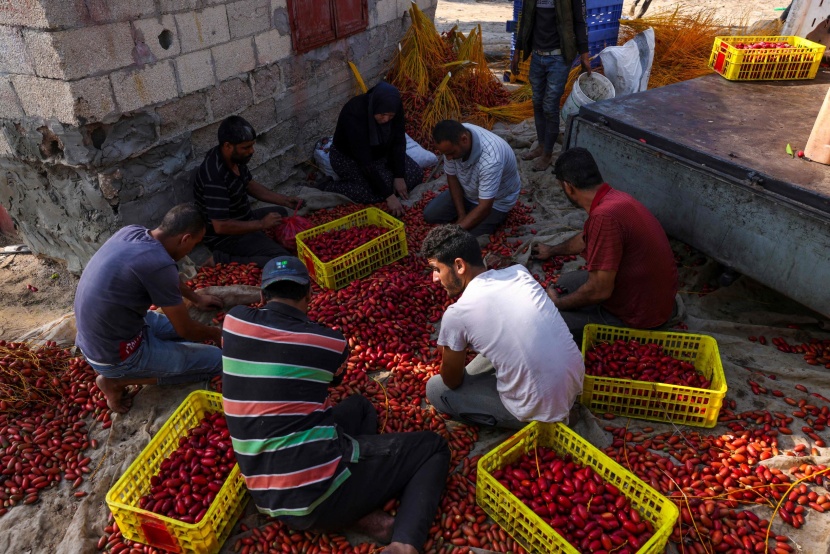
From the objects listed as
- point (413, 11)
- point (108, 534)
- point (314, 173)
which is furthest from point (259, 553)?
point (413, 11)

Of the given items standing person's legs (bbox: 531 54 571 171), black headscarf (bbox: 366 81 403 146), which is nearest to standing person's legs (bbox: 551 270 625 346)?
black headscarf (bbox: 366 81 403 146)

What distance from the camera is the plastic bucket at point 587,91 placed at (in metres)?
6.12

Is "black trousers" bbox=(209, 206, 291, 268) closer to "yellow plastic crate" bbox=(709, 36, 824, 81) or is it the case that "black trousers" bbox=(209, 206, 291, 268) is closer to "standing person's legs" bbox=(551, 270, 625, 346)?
"standing person's legs" bbox=(551, 270, 625, 346)

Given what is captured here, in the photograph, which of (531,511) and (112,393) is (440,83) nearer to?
(112,393)

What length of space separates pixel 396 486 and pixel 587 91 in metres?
5.13

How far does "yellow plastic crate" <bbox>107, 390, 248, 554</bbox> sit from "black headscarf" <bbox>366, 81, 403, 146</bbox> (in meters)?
3.42

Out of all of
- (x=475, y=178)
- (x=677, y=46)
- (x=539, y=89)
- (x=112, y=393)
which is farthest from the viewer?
(x=677, y=46)

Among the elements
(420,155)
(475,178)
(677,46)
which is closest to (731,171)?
(475,178)

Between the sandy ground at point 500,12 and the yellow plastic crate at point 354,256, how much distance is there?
7.06 metres

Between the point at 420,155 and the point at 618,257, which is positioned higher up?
the point at 618,257

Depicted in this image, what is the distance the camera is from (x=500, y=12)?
14984 millimetres

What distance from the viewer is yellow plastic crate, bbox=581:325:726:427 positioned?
3225mm

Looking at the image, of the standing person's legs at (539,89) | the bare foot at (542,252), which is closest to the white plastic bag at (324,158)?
the standing person's legs at (539,89)

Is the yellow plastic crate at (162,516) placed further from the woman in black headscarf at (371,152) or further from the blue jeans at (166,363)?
the woman in black headscarf at (371,152)
